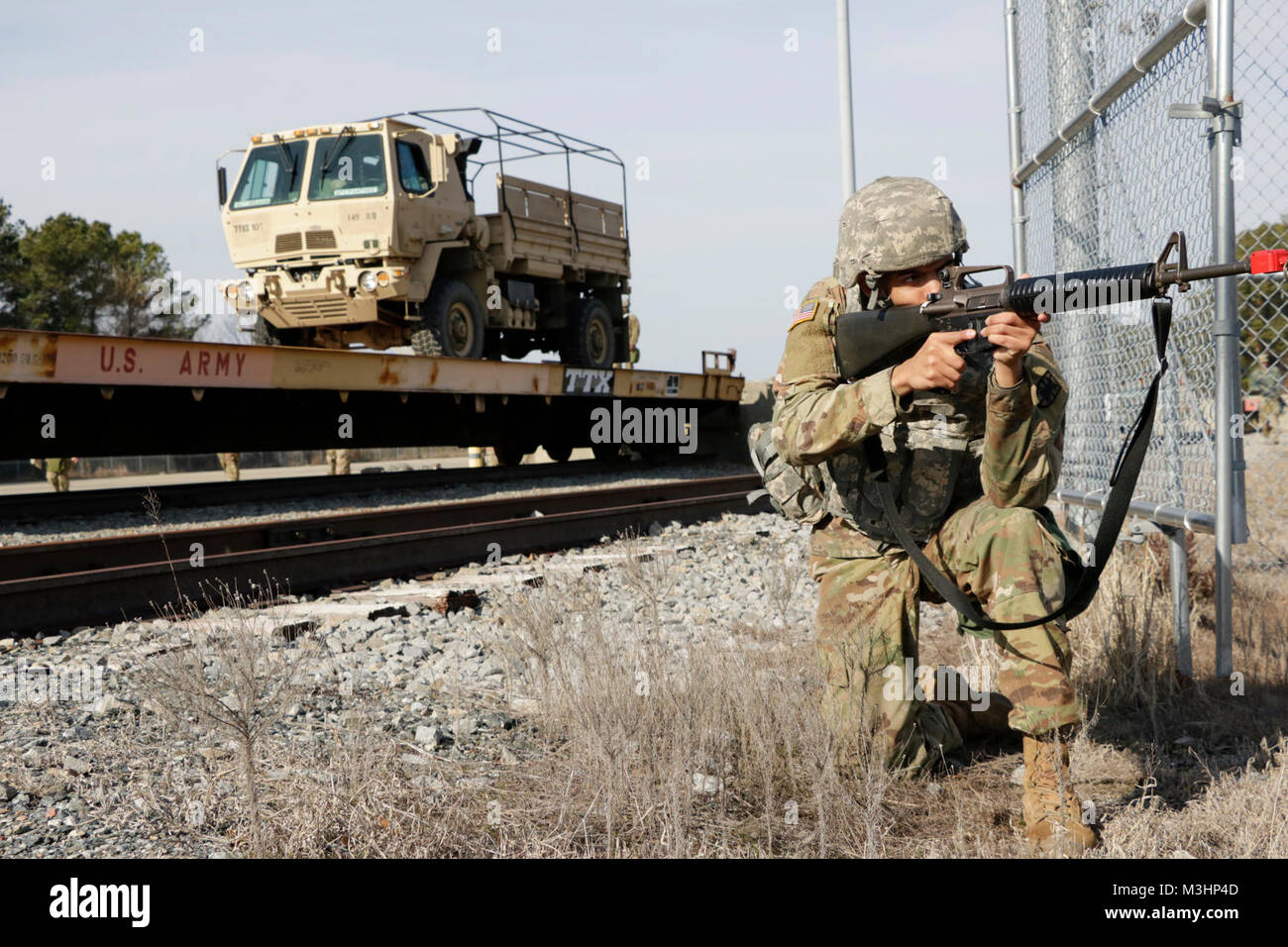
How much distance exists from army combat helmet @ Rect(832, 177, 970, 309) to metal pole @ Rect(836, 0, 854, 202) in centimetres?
726

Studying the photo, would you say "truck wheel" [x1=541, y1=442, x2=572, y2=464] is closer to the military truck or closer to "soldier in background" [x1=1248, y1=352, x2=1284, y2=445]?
the military truck

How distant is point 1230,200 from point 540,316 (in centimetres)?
1352

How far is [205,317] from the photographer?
108 feet

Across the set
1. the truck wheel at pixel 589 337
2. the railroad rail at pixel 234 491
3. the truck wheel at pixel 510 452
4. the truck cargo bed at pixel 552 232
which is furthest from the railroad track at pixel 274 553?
the truck wheel at pixel 589 337

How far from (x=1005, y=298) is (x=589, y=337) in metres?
14.1

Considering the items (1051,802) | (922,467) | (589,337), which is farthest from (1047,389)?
(589,337)

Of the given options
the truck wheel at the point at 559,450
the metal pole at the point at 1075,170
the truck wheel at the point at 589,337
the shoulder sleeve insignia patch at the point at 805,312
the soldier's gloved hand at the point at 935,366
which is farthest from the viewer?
the truck wheel at the point at 589,337

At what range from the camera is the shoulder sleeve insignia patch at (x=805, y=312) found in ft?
11.2

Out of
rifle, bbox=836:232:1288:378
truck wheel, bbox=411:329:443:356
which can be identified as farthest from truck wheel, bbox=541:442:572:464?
rifle, bbox=836:232:1288:378

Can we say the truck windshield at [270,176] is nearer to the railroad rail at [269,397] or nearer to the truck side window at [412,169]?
the truck side window at [412,169]

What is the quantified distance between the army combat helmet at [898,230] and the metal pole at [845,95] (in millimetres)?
7264

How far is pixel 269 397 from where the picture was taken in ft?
33.3

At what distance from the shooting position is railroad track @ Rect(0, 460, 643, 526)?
8.91 meters

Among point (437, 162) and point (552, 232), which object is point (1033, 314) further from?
point (552, 232)
